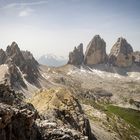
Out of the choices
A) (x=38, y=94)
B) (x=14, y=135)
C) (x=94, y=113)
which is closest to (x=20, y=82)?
(x=94, y=113)

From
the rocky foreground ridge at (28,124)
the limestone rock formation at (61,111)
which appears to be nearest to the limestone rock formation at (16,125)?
the rocky foreground ridge at (28,124)

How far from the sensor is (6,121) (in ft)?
93.8

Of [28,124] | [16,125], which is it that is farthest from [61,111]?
[16,125]

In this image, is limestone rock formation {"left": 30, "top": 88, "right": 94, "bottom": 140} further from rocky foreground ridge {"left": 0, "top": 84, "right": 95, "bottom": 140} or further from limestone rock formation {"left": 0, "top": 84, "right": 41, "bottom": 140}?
limestone rock formation {"left": 0, "top": 84, "right": 41, "bottom": 140}

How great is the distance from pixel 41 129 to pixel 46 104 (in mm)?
26696

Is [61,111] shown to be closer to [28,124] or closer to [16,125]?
[28,124]

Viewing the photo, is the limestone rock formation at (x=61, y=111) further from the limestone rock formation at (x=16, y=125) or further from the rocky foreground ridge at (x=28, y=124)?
the limestone rock formation at (x=16, y=125)

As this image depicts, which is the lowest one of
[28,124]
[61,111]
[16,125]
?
[61,111]

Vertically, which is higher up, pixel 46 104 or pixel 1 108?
pixel 1 108

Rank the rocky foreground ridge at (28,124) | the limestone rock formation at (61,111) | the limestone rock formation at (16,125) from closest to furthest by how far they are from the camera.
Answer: the limestone rock formation at (16,125), the rocky foreground ridge at (28,124), the limestone rock formation at (61,111)

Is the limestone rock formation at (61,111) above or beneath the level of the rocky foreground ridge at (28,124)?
beneath

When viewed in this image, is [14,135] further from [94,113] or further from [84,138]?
[94,113]

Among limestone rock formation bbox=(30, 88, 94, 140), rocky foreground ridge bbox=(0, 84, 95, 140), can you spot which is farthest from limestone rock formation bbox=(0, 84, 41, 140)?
limestone rock formation bbox=(30, 88, 94, 140)

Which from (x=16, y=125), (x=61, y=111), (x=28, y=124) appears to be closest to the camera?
(x=16, y=125)
